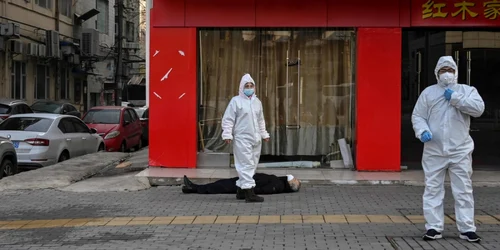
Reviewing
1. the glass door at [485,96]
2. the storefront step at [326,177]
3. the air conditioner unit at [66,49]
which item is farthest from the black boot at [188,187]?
the air conditioner unit at [66,49]

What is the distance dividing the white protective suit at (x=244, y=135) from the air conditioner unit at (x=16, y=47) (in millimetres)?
20053

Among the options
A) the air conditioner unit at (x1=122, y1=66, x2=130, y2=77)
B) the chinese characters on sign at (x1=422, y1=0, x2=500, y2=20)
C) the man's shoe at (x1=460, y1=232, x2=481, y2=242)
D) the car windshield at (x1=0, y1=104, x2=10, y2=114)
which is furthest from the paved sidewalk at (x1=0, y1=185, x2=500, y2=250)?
the air conditioner unit at (x1=122, y1=66, x2=130, y2=77)

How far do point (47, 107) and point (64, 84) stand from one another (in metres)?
11.8

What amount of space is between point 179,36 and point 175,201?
394cm

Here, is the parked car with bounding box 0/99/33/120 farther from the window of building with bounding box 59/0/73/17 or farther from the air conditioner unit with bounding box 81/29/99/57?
the air conditioner unit with bounding box 81/29/99/57

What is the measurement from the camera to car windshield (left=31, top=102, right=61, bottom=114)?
20.8 m

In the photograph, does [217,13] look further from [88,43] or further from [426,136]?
[88,43]

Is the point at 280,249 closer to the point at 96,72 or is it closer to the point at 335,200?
the point at 335,200

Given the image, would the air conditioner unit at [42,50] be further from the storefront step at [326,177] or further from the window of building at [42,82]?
the storefront step at [326,177]

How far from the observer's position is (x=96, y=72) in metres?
38.2

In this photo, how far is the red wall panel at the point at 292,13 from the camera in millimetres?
11125

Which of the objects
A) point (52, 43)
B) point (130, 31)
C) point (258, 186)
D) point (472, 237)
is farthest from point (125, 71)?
point (472, 237)

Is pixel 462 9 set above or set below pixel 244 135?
above

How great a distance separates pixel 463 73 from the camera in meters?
12.6
